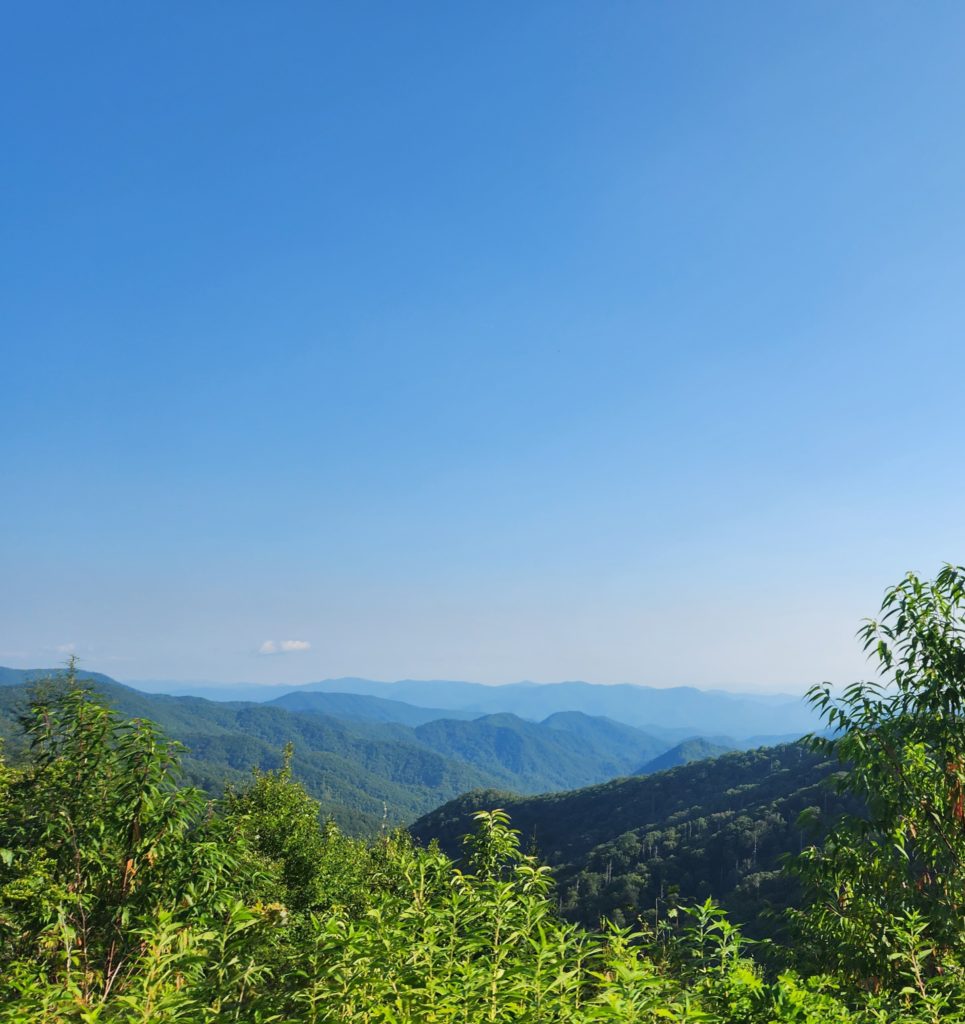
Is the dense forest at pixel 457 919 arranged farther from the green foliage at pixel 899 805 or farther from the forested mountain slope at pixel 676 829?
the forested mountain slope at pixel 676 829

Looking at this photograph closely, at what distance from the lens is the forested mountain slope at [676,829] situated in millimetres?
93125

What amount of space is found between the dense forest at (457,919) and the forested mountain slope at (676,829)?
50.1m

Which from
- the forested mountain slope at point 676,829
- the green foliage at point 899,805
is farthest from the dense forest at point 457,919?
the forested mountain slope at point 676,829

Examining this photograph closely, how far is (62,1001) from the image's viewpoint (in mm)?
3387

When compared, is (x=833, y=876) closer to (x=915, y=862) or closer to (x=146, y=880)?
(x=915, y=862)

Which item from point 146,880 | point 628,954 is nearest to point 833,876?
point 628,954

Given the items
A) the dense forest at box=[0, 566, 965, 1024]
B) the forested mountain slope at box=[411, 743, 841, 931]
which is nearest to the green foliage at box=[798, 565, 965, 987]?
the dense forest at box=[0, 566, 965, 1024]

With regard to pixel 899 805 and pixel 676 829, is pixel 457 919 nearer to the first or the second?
pixel 899 805

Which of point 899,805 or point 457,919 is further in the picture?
point 899,805

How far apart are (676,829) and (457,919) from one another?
141 metres

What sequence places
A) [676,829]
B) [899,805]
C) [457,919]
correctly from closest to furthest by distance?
1. [457,919]
2. [899,805]
3. [676,829]

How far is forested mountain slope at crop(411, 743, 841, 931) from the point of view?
93.1m

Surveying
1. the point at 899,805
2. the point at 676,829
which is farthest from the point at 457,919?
the point at 676,829

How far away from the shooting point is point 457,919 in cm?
411
